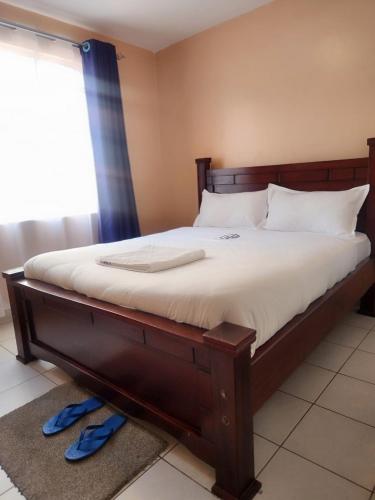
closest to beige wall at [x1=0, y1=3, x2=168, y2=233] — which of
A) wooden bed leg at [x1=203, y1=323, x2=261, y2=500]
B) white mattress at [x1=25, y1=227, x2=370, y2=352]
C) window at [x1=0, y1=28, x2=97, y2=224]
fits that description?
window at [x1=0, y1=28, x2=97, y2=224]

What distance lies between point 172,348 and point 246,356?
291 millimetres

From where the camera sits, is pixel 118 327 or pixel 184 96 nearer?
pixel 118 327

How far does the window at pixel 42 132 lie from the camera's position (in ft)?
8.62

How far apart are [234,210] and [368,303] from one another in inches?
49.2

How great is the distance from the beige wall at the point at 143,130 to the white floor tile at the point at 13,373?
1990 millimetres

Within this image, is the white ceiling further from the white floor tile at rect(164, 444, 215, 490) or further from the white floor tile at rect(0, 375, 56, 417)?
the white floor tile at rect(164, 444, 215, 490)

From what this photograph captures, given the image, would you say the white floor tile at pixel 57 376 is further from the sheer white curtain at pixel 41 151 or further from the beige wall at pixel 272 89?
the beige wall at pixel 272 89

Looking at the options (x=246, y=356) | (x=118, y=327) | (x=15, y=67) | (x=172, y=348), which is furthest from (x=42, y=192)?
(x=246, y=356)

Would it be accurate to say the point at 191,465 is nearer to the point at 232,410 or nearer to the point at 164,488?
the point at 164,488

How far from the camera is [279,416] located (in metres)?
1.53

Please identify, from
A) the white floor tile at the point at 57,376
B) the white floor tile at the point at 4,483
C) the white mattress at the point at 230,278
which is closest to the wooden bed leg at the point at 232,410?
the white mattress at the point at 230,278

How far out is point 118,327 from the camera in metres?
1.45

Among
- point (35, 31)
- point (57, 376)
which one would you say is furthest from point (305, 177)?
point (35, 31)

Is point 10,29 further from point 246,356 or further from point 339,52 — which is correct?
point 246,356
